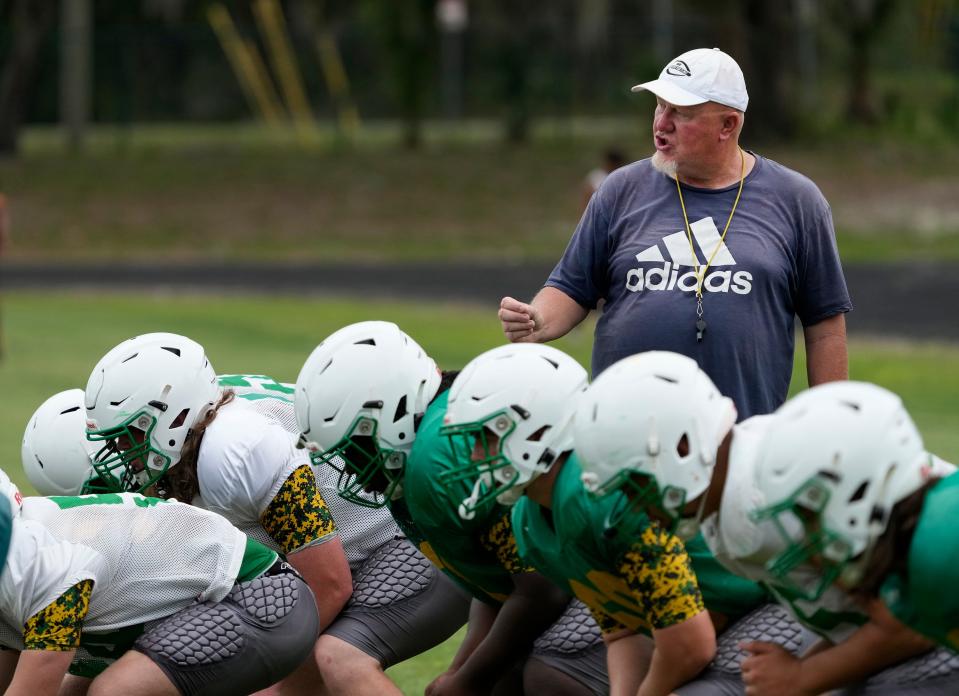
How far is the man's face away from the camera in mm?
5949

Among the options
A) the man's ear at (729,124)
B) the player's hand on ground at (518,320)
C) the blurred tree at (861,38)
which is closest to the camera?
the player's hand on ground at (518,320)

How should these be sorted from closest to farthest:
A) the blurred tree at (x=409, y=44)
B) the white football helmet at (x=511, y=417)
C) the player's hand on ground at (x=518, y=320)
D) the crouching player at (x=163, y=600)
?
the white football helmet at (x=511, y=417) → the crouching player at (x=163, y=600) → the player's hand on ground at (x=518, y=320) → the blurred tree at (x=409, y=44)

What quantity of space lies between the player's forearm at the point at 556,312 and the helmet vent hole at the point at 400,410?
0.92 m

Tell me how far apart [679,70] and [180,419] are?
2.17 m

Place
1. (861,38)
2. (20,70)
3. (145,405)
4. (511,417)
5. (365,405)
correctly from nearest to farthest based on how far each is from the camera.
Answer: (511,417) < (365,405) < (145,405) < (861,38) < (20,70)

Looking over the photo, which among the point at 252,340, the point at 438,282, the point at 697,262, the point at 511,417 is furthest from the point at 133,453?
the point at 438,282

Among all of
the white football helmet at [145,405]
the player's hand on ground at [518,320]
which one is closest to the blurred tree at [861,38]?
the player's hand on ground at [518,320]

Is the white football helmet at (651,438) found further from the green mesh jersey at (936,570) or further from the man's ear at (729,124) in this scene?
the man's ear at (729,124)

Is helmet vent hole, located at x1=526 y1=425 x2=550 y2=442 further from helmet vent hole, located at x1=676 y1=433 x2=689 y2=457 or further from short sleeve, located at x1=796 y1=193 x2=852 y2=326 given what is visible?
short sleeve, located at x1=796 y1=193 x2=852 y2=326

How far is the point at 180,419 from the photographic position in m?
5.46

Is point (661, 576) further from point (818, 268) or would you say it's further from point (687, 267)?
point (818, 268)

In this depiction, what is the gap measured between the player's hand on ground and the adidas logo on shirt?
1.33 ft

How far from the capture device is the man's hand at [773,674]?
4340 mm

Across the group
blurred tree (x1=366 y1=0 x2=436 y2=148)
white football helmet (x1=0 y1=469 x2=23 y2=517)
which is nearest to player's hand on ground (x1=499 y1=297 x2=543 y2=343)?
white football helmet (x1=0 y1=469 x2=23 y2=517)
